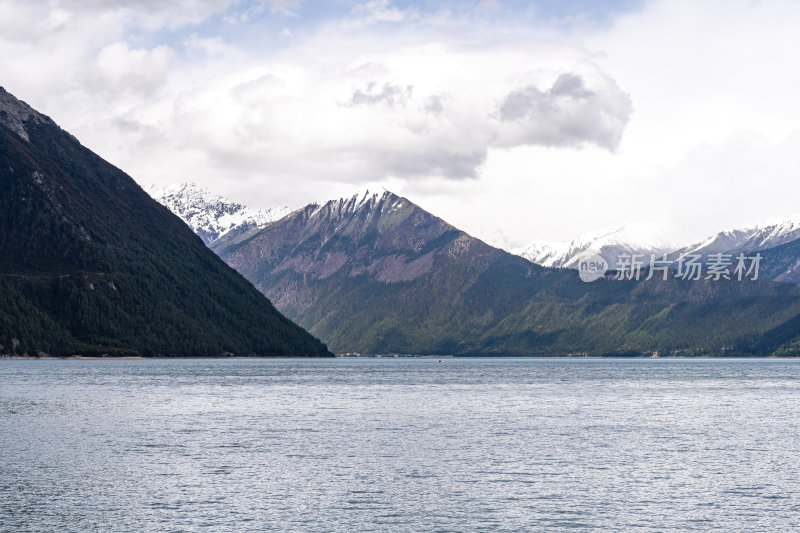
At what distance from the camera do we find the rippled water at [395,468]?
2324 inches

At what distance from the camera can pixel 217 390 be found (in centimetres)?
18850

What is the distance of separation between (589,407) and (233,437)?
6615cm

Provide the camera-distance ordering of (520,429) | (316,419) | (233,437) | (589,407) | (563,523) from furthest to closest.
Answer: (589,407), (316,419), (520,429), (233,437), (563,523)

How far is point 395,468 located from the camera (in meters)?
78.5

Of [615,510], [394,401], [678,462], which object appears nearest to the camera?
[615,510]

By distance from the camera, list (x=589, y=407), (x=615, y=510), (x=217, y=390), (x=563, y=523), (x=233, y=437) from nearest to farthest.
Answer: (x=563, y=523)
(x=615, y=510)
(x=233, y=437)
(x=589, y=407)
(x=217, y=390)

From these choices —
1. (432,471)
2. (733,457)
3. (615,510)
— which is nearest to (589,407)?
(733,457)

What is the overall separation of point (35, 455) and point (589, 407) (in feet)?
289

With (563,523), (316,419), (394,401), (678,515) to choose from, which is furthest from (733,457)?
(394,401)

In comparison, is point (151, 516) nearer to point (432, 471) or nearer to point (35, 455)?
point (432, 471)

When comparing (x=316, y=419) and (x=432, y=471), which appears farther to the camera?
(x=316, y=419)

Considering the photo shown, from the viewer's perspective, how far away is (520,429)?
110 metres

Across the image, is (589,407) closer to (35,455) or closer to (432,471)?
(432,471)

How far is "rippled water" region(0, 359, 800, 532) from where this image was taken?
5903cm
